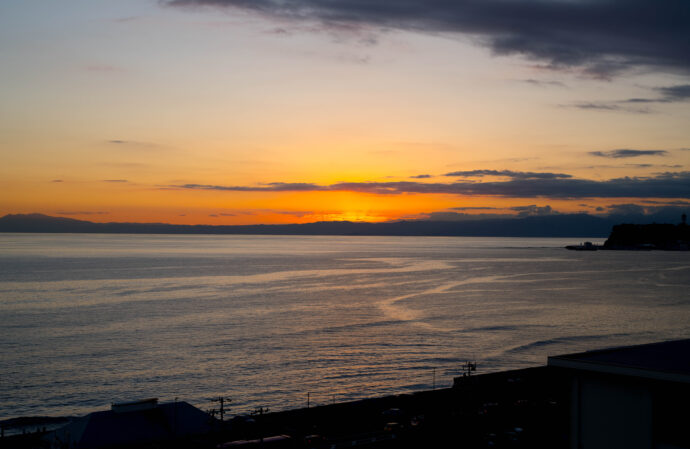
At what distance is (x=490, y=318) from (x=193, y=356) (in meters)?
39.4

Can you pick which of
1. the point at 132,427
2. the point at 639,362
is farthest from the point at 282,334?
the point at 639,362

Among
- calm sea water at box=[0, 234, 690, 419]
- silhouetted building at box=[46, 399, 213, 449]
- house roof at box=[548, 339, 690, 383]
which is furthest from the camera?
calm sea water at box=[0, 234, 690, 419]

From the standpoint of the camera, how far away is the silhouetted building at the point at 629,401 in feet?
30.1

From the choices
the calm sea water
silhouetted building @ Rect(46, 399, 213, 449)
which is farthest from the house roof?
the calm sea water

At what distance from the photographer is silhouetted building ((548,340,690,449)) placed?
9.18 meters

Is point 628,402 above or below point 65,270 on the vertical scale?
above

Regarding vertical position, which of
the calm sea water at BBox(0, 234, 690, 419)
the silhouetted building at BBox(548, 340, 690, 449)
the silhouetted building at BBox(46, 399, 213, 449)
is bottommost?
the calm sea water at BBox(0, 234, 690, 419)

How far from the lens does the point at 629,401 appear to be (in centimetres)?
959

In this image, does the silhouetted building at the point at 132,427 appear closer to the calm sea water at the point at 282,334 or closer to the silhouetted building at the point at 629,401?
the calm sea water at the point at 282,334

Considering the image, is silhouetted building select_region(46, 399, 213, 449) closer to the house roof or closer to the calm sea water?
the calm sea water

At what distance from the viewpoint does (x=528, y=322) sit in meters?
70.8

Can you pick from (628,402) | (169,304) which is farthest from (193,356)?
(628,402)

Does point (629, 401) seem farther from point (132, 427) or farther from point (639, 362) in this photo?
point (132, 427)

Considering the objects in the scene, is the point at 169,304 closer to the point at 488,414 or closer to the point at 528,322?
the point at 528,322
